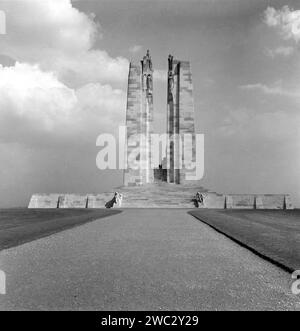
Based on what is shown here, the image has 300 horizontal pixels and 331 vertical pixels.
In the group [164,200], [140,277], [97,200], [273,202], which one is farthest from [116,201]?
[140,277]

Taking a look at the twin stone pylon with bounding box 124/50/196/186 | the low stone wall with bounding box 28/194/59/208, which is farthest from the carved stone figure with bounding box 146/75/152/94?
the low stone wall with bounding box 28/194/59/208

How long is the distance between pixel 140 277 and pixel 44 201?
26.2 m

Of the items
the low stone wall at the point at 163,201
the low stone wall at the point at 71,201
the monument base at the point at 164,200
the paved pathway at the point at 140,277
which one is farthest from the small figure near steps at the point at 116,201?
the paved pathway at the point at 140,277

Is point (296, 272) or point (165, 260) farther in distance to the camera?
point (165, 260)

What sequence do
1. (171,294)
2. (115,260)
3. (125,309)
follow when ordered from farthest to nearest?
(115,260), (171,294), (125,309)

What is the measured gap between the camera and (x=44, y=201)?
29703 millimetres

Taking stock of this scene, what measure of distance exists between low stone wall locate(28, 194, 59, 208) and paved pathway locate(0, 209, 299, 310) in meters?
21.5

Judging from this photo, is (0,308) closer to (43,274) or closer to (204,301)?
(43,274)

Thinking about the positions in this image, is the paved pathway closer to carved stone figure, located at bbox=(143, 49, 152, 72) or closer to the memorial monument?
the memorial monument

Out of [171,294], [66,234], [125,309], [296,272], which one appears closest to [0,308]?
[125,309]

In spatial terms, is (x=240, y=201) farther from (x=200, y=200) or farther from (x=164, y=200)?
(x=164, y=200)

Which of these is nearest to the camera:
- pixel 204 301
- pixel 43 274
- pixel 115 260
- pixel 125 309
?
pixel 125 309
